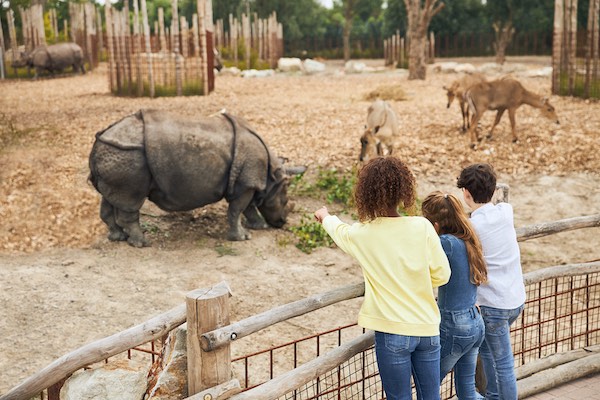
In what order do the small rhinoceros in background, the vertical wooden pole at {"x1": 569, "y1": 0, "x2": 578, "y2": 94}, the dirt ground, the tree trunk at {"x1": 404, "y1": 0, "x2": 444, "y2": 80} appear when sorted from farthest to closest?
the small rhinoceros in background → the tree trunk at {"x1": 404, "y1": 0, "x2": 444, "y2": 80} → the vertical wooden pole at {"x1": 569, "y1": 0, "x2": 578, "y2": 94} → the dirt ground

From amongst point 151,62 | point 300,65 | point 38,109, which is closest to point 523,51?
point 300,65

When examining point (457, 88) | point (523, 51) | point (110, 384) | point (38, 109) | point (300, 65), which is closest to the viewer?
point (110, 384)

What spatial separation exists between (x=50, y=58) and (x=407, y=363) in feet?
82.8

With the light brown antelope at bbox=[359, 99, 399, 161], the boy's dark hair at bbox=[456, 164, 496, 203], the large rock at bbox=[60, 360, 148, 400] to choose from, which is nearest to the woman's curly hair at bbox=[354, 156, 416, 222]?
the boy's dark hair at bbox=[456, 164, 496, 203]

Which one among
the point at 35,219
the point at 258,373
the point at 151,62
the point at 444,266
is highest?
the point at 151,62

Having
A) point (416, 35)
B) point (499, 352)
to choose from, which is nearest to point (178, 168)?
point (499, 352)

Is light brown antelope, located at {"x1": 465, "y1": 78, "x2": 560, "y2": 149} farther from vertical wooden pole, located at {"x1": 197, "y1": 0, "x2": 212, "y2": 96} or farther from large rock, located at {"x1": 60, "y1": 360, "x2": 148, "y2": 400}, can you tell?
large rock, located at {"x1": 60, "y1": 360, "x2": 148, "y2": 400}

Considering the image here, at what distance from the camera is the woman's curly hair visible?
3730mm

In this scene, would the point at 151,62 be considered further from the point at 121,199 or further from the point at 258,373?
the point at 258,373

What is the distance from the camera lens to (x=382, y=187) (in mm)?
3725

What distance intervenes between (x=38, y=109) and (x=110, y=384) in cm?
1369

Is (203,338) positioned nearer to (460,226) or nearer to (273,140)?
(460,226)

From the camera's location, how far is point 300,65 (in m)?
31.4

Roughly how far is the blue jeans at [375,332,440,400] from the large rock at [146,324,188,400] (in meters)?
1.01
